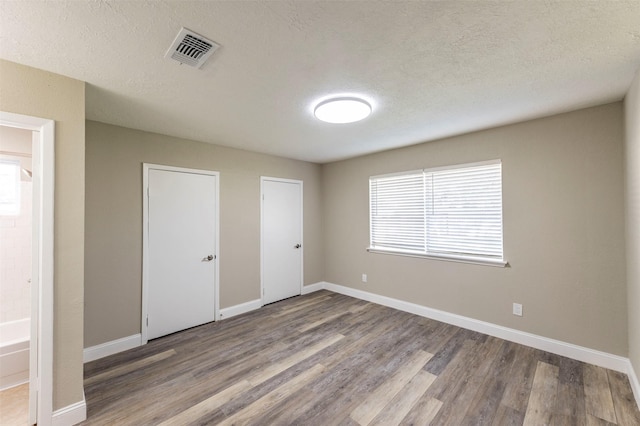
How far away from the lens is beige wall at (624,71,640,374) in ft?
6.36

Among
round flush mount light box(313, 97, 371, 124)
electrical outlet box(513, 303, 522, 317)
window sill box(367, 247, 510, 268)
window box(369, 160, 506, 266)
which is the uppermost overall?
round flush mount light box(313, 97, 371, 124)

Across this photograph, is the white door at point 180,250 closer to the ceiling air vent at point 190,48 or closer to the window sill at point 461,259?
the ceiling air vent at point 190,48

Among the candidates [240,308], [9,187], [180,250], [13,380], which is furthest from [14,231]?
[240,308]

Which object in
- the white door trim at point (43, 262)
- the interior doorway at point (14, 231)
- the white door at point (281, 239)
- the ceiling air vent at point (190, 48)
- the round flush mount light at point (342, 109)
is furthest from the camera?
the white door at point (281, 239)

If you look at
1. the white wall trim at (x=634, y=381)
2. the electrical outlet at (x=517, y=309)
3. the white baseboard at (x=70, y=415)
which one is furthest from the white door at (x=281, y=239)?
the white wall trim at (x=634, y=381)

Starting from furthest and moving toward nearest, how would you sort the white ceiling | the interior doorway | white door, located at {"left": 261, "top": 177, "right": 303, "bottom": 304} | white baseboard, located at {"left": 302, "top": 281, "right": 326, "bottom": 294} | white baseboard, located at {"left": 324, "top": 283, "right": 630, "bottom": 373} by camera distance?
white baseboard, located at {"left": 302, "top": 281, "right": 326, "bottom": 294}
white door, located at {"left": 261, "top": 177, "right": 303, "bottom": 304}
the interior doorway
white baseboard, located at {"left": 324, "top": 283, "right": 630, "bottom": 373}
the white ceiling

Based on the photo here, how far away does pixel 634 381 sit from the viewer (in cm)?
209

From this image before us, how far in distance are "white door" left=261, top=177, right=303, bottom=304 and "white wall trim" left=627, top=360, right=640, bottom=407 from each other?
12.9ft

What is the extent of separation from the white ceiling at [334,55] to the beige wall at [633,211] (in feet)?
0.78

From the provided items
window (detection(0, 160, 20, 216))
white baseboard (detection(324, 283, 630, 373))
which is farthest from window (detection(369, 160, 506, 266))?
window (detection(0, 160, 20, 216))

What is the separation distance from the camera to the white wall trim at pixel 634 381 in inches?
77.6

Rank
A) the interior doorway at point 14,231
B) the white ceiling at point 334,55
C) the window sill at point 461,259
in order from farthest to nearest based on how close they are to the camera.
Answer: the window sill at point 461,259 < the interior doorway at point 14,231 < the white ceiling at point 334,55

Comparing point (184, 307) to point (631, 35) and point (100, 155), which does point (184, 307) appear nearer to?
point (100, 155)

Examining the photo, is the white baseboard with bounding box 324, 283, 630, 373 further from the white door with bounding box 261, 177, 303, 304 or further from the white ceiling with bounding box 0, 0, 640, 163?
the white ceiling with bounding box 0, 0, 640, 163
